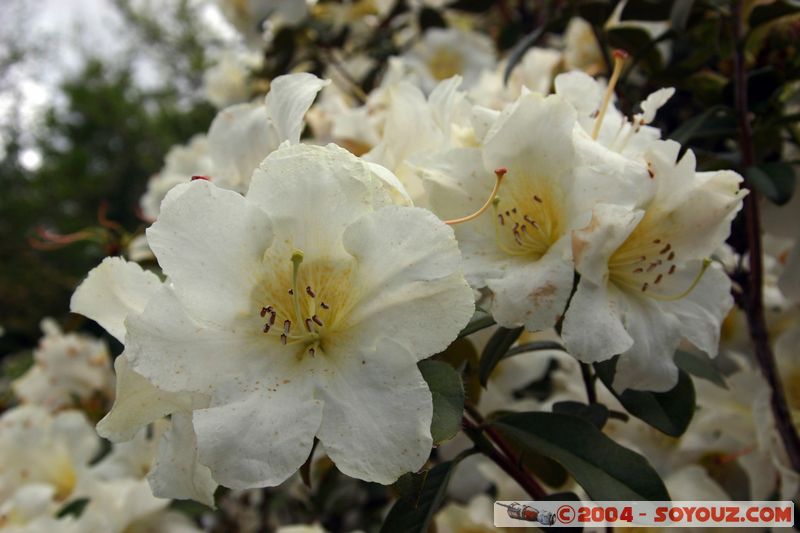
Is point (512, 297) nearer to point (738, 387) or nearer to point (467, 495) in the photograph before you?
point (738, 387)

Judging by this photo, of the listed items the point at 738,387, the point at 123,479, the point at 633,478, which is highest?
the point at 633,478

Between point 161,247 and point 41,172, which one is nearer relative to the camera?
point 161,247

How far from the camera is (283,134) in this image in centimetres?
68

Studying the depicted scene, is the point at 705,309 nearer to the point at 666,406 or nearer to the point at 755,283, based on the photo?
the point at 666,406

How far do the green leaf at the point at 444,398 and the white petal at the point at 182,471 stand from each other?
208mm

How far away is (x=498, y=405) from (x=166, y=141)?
6.88 metres

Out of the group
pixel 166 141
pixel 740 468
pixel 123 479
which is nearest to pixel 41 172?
pixel 166 141

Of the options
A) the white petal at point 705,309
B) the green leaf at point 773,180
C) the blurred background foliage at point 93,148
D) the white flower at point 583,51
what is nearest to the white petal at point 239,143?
the white petal at point 705,309

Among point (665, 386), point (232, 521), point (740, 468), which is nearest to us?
point (665, 386)

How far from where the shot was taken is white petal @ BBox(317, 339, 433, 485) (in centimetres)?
55

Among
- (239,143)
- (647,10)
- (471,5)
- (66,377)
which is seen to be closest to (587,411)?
(239,143)

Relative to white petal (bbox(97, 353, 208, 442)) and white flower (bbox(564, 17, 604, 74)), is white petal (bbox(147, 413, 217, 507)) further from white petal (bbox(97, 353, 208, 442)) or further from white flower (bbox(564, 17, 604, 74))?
white flower (bbox(564, 17, 604, 74))

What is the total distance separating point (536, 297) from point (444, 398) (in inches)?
4.6

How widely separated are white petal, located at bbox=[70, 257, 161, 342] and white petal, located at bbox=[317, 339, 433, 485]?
189mm
